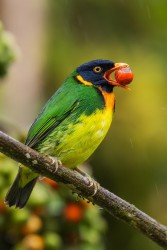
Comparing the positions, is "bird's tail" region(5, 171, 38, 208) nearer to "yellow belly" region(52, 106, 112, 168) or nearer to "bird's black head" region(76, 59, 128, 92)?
"yellow belly" region(52, 106, 112, 168)

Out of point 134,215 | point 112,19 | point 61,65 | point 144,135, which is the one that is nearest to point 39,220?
point 134,215

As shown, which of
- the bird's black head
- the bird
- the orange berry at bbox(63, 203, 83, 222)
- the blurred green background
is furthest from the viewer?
the blurred green background

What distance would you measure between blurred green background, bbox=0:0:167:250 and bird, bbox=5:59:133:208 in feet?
0.62

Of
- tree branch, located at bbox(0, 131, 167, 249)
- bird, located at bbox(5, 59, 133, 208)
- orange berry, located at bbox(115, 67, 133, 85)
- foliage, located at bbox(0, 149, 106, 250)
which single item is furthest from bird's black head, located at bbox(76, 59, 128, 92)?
tree branch, located at bbox(0, 131, 167, 249)

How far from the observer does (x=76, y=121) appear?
4.03 metres

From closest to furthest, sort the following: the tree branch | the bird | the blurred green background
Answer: the tree branch
the bird
the blurred green background

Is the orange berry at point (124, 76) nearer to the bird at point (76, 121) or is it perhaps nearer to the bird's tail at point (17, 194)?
the bird at point (76, 121)

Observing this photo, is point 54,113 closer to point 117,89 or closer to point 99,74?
point 99,74

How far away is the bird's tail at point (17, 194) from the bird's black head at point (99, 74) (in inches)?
22.9

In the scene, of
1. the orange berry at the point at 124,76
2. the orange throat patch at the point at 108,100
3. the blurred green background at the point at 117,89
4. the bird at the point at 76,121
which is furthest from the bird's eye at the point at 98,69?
the blurred green background at the point at 117,89

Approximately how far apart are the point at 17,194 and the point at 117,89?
2.92m

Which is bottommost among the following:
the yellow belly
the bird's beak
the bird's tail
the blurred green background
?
the blurred green background

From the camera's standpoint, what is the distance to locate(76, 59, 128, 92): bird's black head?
415 centimetres

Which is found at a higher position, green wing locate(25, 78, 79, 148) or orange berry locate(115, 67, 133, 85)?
orange berry locate(115, 67, 133, 85)
